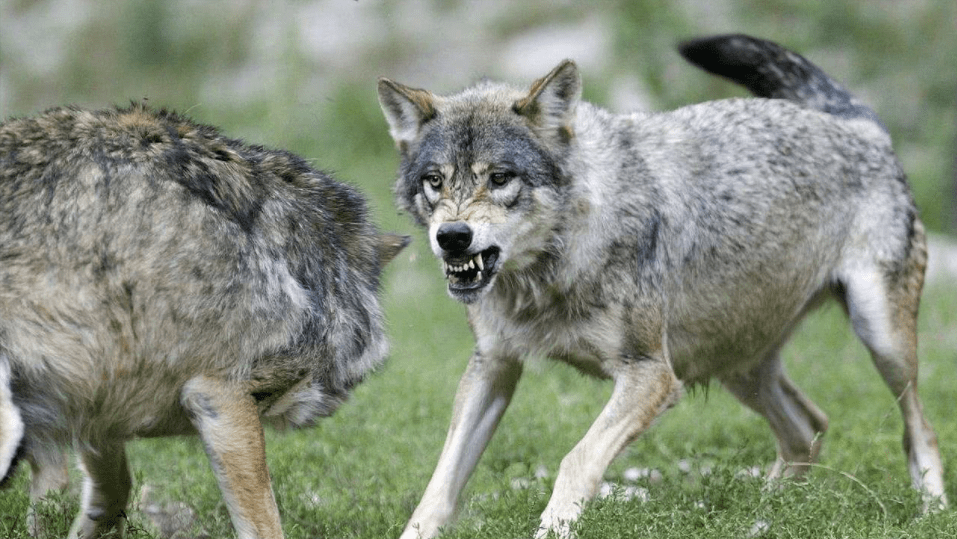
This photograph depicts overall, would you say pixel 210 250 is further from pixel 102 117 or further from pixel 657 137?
pixel 657 137

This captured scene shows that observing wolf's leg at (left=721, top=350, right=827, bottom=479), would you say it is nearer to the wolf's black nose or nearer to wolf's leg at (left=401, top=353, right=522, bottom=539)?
wolf's leg at (left=401, top=353, right=522, bottom=539)

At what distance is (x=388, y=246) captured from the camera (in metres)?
5.24

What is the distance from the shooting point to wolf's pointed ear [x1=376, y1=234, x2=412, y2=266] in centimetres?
521

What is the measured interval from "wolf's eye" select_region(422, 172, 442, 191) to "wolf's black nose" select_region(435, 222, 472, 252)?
1.13 ft

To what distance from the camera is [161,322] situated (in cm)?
400

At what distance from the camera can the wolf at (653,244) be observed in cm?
498

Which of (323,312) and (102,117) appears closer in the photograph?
(102,117)

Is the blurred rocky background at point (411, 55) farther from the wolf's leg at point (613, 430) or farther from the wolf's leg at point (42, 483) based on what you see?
the wolf's leg at point (613, 430)

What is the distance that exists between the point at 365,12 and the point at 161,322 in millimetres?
13587

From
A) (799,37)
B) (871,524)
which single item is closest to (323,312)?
(871,524)

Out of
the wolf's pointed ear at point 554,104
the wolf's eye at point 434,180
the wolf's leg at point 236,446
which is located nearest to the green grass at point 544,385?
the wolf's leg at point 236,446

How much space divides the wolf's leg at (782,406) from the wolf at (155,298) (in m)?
2.88

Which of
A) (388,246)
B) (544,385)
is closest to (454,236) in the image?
(388,246)

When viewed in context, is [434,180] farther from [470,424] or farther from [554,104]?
[470,424]
